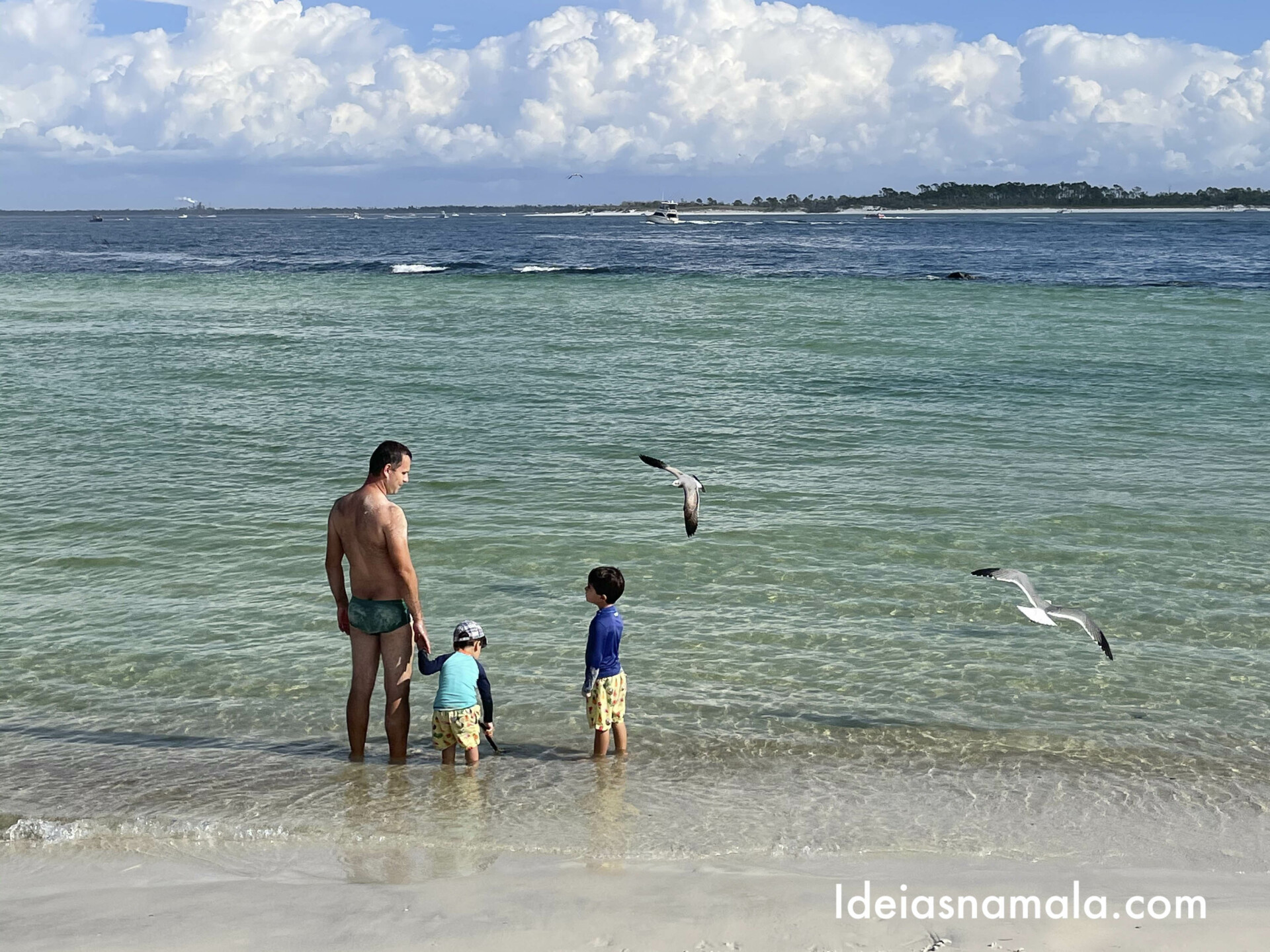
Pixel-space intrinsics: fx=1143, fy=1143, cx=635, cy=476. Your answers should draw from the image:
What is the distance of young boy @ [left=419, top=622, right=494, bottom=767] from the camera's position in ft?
21.0

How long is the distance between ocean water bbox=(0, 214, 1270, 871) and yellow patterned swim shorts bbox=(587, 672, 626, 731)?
30 cm

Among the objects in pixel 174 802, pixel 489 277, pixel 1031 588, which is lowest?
pixel 174 802

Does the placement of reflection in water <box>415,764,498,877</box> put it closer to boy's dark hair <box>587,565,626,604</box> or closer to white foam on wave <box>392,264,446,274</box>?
boy's dark hair <box>587,565,626,604</box>

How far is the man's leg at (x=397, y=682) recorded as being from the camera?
6438mm

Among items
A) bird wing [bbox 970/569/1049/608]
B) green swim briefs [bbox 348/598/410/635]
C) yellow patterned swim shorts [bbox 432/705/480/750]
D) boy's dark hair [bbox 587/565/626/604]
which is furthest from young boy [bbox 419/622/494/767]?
bird wing [bbox 970/569/1049/608]

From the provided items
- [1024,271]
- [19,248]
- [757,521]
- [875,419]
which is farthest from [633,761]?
[19,248]

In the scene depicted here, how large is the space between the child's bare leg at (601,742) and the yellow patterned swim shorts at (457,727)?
0.70 meters

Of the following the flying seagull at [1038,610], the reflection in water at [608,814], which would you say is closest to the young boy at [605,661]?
the reflection in water at [608,814]

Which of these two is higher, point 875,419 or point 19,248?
point 19,248

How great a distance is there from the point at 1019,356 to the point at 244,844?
76.0ft

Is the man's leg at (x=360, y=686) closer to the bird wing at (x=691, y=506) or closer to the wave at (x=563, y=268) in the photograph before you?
the bird wing at (x=691, y=506)

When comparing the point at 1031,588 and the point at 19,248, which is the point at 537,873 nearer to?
the point at 1031,588

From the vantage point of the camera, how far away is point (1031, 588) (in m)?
8.19

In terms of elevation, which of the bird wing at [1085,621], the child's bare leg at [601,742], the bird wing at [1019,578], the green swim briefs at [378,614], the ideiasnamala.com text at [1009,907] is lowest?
the child's bare leg at [601,742]
